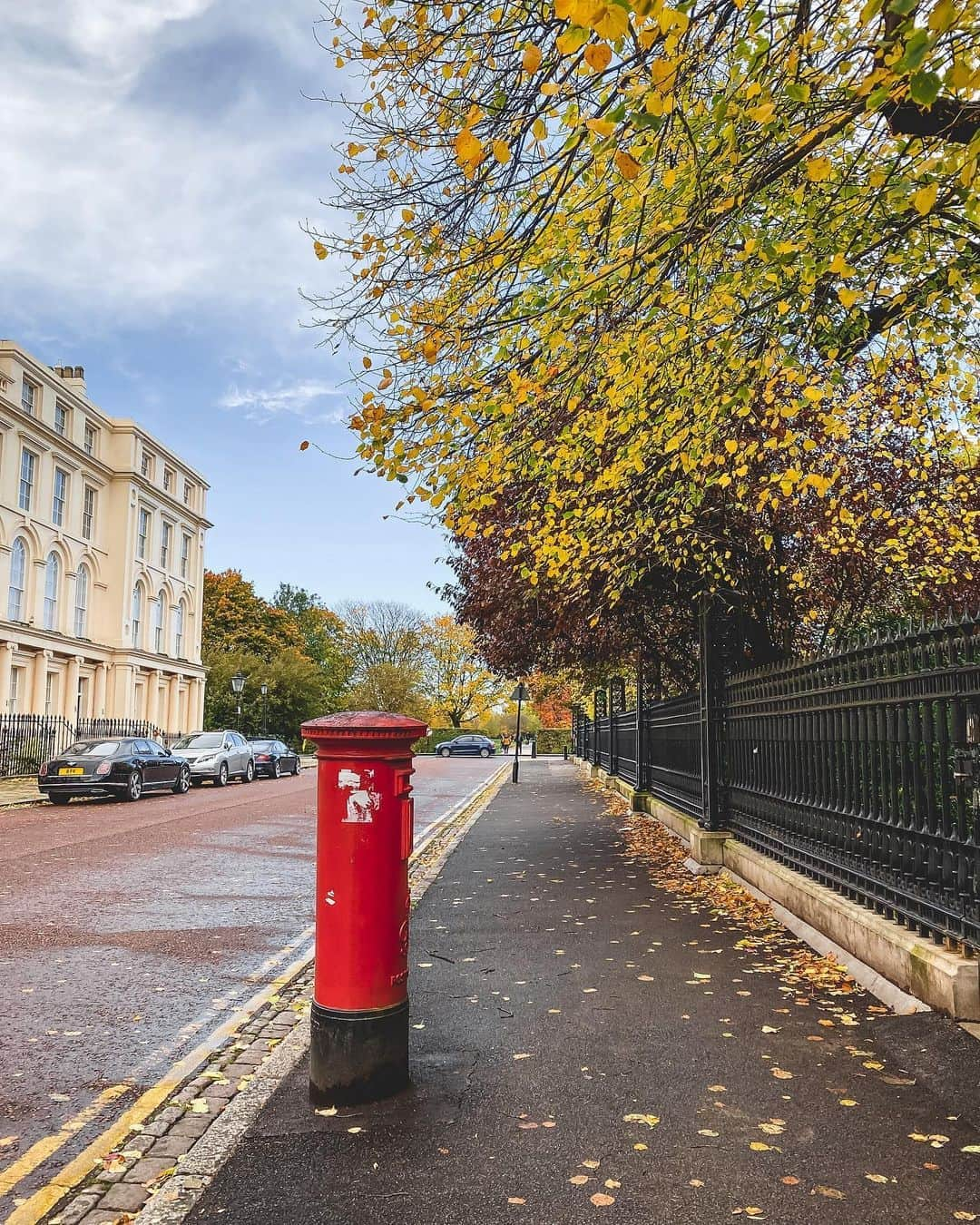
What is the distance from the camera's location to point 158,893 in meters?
9.20

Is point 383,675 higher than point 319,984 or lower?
higher

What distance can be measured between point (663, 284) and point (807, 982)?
450 centimetres

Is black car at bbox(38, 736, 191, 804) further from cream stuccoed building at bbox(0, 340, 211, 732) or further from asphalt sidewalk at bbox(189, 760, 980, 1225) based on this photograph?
asphalt sidewalk at bbox(189, 760, 980, 1225)

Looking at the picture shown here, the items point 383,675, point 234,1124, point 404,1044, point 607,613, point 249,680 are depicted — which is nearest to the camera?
point 234,1124

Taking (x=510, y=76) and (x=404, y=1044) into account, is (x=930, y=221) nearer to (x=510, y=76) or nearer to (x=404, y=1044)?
(x=510, y=76)

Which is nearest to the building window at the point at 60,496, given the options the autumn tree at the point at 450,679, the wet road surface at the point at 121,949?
the wet road surface at the point at 121,949

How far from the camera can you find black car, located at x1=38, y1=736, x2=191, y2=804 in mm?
20500

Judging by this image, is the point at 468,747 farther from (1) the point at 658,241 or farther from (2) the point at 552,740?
(1) the point at 658,241

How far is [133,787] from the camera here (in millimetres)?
21906

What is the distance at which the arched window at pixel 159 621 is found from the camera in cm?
5075

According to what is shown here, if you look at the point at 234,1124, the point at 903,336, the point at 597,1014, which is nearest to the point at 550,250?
the point at 903,336

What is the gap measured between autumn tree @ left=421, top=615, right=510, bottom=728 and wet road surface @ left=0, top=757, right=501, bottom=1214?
182ft

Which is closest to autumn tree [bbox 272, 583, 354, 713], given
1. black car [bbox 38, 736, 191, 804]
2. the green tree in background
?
the green tree in background

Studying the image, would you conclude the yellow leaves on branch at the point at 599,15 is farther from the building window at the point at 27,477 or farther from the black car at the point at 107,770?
the building window at the point at 27,477
